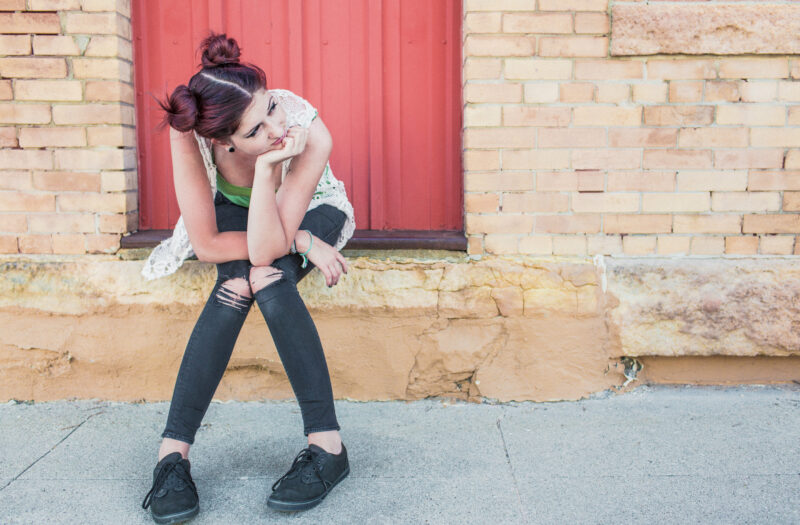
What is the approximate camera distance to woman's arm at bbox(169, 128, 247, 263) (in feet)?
Result: 7.13

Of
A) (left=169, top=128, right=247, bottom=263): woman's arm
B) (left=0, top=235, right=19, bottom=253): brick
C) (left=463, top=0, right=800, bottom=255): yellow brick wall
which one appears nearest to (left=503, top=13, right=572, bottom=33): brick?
(left=463, top=0, right=800, bottom=255): yellow brick wall

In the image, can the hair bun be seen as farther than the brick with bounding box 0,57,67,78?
No

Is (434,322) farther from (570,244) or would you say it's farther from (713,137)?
(713,137)

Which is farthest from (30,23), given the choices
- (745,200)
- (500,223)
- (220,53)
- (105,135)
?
(745,200)

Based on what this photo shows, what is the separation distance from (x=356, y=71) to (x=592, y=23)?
101 cm

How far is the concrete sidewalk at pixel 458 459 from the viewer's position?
201 centimetres

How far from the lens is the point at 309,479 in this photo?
2068 millimetres

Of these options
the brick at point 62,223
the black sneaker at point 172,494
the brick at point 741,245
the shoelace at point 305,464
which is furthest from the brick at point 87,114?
the brick at point 741,245

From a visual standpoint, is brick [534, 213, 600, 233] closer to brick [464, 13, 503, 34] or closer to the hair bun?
brick [464, 13, 503, 34]

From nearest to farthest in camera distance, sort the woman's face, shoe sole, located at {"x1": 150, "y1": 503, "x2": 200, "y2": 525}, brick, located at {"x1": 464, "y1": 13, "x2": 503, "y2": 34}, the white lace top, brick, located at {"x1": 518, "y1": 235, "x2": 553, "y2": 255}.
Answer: shoe sole, located at {"x1": 150, "y1": 503, "x2": 200, "y2": 525}, the woman's face, the white lace top, brick, located at {"x1": 464, "y1": 13, "x2": 503, "y2": 34}, brick, located at {"x1": 518, "y1": 235, "x2": 553, "y2": 255}

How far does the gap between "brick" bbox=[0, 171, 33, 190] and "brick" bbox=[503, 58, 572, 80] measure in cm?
204

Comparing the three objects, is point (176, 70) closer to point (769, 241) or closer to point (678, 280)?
point (678, 280)

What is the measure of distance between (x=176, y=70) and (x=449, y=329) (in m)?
1.67

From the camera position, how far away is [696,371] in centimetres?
288
